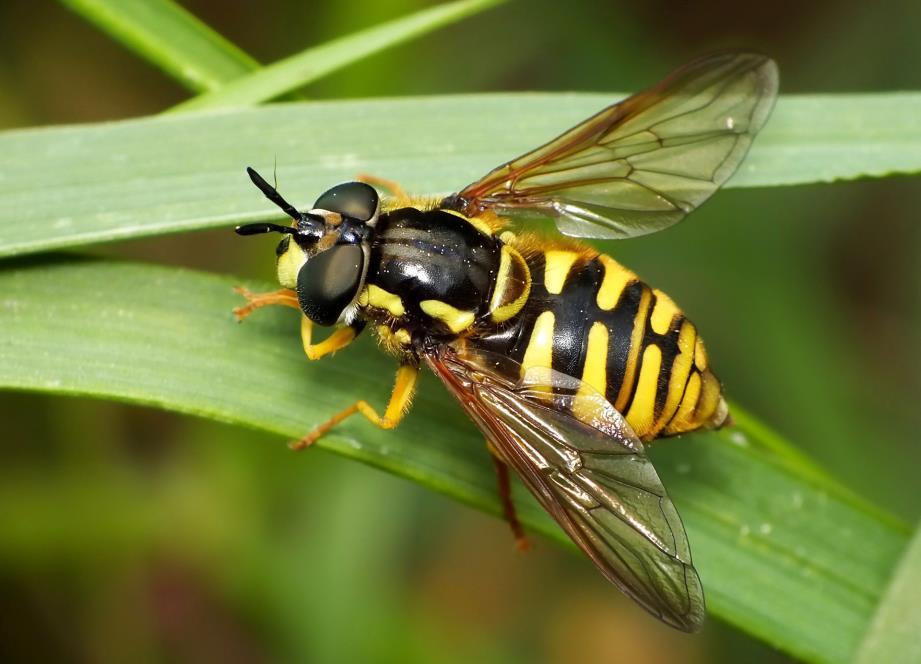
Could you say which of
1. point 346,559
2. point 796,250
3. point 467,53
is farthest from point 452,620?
point 467,53

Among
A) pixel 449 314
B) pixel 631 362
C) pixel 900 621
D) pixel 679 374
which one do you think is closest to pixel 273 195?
pixel 449 314

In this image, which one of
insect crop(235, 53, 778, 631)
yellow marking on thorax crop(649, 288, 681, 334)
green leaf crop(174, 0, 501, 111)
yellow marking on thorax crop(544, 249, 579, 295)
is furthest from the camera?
green leaf crop(174, 0, 501, 111)

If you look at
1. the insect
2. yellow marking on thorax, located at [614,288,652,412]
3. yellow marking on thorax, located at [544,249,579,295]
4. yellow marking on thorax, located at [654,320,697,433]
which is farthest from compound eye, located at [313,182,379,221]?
yellow marking on thorax, located at [654,320,697,433]

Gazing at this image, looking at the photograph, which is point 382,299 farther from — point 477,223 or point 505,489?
point 505,489

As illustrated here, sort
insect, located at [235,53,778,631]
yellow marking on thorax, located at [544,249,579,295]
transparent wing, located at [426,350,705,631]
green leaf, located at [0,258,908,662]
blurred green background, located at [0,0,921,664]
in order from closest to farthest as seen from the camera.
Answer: transparent wing, located at [426,350,705,631] < insect, located at [235,53,778,631] < green leaf, located at [0,258,908,662] < yellow marking on thorax, located at [544,249,579,295] < blurred green background, located at [0,0,921,664]

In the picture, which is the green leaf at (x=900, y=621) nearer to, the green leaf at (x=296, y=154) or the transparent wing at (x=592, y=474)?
the transparent wing at (x=592, y=474)

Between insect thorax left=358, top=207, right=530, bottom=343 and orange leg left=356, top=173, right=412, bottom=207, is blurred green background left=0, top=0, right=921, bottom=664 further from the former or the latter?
insect thorax left=358, top=207, right=530, bottom=343
